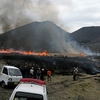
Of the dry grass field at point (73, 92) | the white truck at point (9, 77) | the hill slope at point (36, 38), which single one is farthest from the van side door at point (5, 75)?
the hill slope at point (36, 38)

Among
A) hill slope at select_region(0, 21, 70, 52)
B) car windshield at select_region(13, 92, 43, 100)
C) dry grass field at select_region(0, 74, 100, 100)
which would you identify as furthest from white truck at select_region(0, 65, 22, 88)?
hill slope at select_region(0, 21, 70, 52)

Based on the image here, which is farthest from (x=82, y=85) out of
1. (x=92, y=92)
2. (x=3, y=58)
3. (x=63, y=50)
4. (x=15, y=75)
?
(x=63, y=50)

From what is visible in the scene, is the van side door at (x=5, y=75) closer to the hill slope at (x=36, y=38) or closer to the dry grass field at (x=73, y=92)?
the dry grass field at (x=73, y=92)

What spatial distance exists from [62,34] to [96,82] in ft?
377

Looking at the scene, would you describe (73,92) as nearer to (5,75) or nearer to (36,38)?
(5,75)

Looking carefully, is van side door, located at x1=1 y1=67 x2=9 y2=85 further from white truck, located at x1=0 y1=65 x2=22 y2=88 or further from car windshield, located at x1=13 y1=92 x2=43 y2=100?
car windshield, located at x1=13 y1=92 x2=43 y2=100

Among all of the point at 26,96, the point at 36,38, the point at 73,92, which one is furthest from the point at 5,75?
the point at 36,38

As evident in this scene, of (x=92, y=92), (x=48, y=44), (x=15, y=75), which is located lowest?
(x=92, y=92)

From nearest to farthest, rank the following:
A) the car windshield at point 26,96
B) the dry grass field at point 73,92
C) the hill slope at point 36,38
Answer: the car windshield at point 26,96
the dry grass field at point 73,92
the hill slope at point 36,38

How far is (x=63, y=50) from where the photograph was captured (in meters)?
115

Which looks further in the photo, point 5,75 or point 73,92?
point 73,92

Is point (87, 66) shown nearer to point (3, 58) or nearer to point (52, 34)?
point (3, 58)

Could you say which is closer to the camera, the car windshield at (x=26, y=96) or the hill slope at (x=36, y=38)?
the car windshield at (x=26, y=96)

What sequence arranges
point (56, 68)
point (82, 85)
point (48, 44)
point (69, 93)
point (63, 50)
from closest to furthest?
point (69, 93) → point (82, 85) → point (56, 68) → point (63, 50) → point (48, 44)
